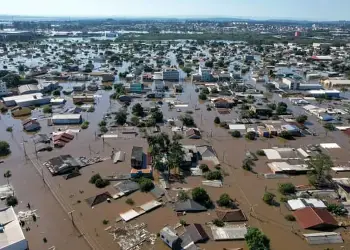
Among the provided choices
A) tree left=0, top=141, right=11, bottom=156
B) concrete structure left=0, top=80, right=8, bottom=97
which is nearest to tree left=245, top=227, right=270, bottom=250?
tree left=0, top=141, right=11, bottom=156

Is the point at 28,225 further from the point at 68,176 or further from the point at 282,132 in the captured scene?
the point at 282,132

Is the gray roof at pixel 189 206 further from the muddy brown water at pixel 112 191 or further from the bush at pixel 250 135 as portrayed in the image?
the bush at pixel 250 135

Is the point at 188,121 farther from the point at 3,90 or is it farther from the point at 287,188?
the point at 3,90

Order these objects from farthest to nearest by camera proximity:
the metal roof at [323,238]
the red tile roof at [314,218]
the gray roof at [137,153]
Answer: the gray roof at [137,153]
the red tile roof at [314,218]
the metal roof at [323,238]

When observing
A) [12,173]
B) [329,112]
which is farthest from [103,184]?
[329,112]

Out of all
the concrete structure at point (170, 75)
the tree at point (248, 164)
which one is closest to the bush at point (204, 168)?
the tree at point (248, 164)

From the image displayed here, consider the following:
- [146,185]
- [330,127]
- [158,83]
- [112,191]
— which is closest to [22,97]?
[158,83]
